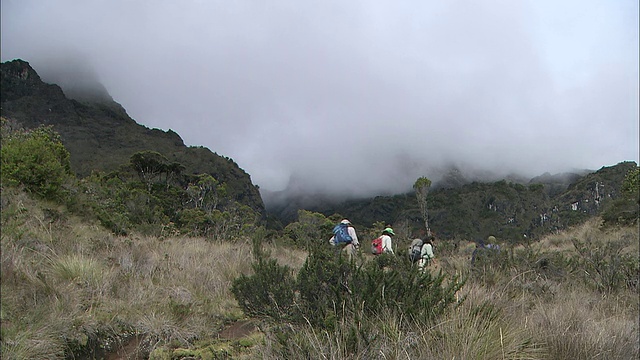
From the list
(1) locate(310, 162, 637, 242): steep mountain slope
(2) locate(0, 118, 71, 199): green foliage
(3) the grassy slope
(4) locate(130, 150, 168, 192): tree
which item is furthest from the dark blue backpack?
(1) locate(310, 162, 637, 242): steep mountain slope

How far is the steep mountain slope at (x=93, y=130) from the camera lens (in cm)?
5694

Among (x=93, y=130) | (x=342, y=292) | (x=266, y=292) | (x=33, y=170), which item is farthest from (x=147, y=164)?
(x=93, y=130)

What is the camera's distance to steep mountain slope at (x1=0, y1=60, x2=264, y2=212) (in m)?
56.9

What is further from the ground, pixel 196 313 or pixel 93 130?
pixel 93 130

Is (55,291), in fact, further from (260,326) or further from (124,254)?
(260,326)

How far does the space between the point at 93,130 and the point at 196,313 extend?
73409mm

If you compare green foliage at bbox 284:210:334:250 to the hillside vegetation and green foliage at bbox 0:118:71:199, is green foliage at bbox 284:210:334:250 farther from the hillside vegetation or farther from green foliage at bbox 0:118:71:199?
green foliage at bbox 0:118:71:199

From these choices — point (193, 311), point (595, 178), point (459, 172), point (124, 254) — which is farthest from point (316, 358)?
point (459, 172)

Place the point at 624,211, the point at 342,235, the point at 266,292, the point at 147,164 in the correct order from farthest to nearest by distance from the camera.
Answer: the point at 147,164, the point at 624,211, the point at 342,235, the point at 266,292

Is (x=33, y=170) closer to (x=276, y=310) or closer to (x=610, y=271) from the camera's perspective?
(x=276, y=310)

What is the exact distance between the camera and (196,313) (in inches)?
138

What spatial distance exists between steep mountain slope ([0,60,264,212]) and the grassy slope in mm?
47264

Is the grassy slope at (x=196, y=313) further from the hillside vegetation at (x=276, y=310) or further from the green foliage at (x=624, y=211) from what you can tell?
the green foliage at (x=624, y=211)

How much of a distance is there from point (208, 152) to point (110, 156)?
829 inches
